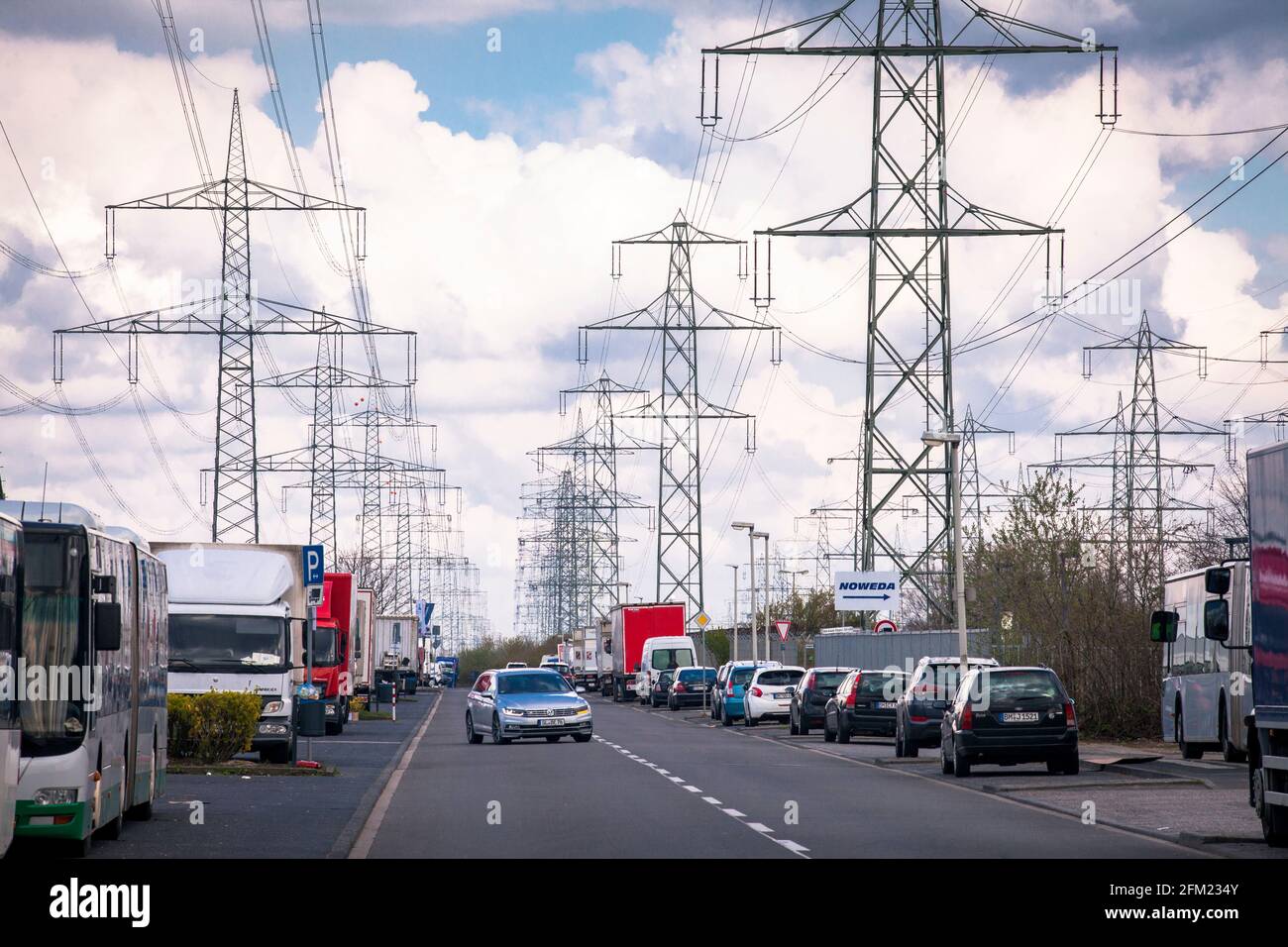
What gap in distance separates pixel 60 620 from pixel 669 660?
6141 cm

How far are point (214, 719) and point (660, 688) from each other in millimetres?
45961

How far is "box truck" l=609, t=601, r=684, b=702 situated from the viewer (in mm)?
79562

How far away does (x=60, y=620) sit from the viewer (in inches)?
616

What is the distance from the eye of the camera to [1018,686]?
28.4 metres

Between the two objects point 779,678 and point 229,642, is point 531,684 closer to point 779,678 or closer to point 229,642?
point 229,642

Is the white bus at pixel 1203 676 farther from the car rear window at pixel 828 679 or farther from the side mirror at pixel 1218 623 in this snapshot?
the car rear window at pixel 828 679

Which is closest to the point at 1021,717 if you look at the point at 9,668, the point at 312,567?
the point at 312,567

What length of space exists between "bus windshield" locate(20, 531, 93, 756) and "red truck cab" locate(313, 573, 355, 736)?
1020 inches

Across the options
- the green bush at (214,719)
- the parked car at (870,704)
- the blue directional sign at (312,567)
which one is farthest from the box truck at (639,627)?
the green bush at (214,719)

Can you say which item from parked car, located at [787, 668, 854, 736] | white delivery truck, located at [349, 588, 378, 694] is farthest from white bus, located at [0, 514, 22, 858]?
white delivery truck, located at [349, 588, 378, 694]

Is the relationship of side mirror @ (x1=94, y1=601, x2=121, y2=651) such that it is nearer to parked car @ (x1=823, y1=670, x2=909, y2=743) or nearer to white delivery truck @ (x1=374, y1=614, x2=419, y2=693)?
parked car @ (x1=823, y1=670, x2=909, y2=743)

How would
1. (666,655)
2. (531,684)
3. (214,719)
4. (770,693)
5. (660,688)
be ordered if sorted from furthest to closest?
1. (666,655)
2. (660,688)
3. (770,693)
4. (531,684)
5. (214,719)
